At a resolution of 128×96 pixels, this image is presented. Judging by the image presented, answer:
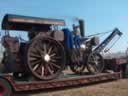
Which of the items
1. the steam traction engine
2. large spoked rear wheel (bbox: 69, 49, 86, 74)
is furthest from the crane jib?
the steam traction engine

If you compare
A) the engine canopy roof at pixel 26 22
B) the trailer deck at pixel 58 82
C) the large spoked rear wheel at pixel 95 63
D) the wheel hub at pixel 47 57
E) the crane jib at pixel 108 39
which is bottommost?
the trailer deck at pixel 58 82

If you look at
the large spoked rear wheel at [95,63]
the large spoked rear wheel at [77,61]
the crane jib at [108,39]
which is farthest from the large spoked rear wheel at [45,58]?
the crane jib at [108,39]

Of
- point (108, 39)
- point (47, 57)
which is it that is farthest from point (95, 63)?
point (47, 57)

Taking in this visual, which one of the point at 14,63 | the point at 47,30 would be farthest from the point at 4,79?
the point at 47,30

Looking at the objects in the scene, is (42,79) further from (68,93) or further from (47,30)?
(47,30)

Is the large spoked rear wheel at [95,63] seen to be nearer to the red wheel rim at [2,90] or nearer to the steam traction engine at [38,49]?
the steam traction engine at [38,49]

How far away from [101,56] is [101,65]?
495mm

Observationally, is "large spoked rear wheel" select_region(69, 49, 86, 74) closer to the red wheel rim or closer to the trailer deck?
the trailer deck

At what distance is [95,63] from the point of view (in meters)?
16.4

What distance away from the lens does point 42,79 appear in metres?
13.2

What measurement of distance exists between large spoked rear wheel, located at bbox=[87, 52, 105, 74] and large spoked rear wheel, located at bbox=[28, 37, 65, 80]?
8.01 ft

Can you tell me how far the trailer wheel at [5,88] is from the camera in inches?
445

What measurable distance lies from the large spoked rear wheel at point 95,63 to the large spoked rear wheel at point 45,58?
2.44 meters

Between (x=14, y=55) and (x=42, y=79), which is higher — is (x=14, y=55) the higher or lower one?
the higher one
